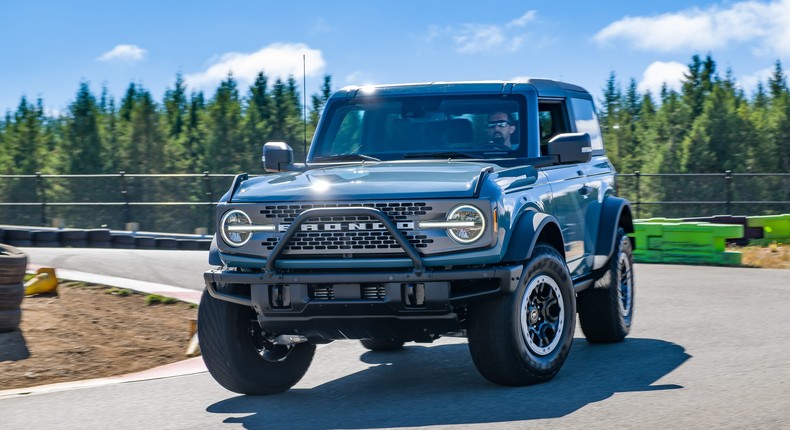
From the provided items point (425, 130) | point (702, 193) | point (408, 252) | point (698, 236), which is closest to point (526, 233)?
point (408, 252)

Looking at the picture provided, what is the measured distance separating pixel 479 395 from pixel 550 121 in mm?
2795

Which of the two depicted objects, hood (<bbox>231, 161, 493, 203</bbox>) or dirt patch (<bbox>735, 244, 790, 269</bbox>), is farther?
dirt patch (<bbox>735, 244, 790, 269</bbox>)

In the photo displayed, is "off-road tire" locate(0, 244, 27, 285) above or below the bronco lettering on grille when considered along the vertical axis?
below

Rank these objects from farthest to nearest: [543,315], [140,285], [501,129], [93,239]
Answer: [93,239]
[140,285]
[501,129]
[543,315]

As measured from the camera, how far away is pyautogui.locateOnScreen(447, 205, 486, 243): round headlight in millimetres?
6699

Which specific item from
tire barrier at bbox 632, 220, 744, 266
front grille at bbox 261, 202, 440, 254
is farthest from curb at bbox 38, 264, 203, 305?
tire barrier at bbox 632, 220, 744, 266

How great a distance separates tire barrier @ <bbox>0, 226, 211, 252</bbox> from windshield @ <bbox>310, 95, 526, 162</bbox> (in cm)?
1511

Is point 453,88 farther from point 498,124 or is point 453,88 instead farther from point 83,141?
point 83,141

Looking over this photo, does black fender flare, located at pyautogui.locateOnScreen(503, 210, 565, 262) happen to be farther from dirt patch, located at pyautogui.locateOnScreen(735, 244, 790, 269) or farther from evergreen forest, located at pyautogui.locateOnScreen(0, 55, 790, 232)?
evergreen forest, located at pyautogui.locateOnScreen(0, 55, 790, 232)

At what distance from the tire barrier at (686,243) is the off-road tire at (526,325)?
11.0 meters

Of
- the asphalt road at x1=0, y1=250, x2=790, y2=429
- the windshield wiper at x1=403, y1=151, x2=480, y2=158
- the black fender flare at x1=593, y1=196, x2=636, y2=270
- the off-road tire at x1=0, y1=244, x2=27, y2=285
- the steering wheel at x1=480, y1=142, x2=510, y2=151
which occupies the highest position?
the steering wheel at x1=480, y1=142, x2=510, y2=151

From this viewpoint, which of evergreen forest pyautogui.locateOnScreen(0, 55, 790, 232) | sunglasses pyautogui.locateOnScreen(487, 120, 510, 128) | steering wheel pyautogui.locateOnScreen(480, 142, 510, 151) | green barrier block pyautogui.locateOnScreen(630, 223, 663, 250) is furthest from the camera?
evergreen forest pyautogui.locateOnScreen(0, 55, 790, 232)

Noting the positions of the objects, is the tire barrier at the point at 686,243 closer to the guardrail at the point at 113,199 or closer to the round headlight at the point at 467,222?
the round headlight at the point at 467,222

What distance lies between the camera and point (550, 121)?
8.97 metres
